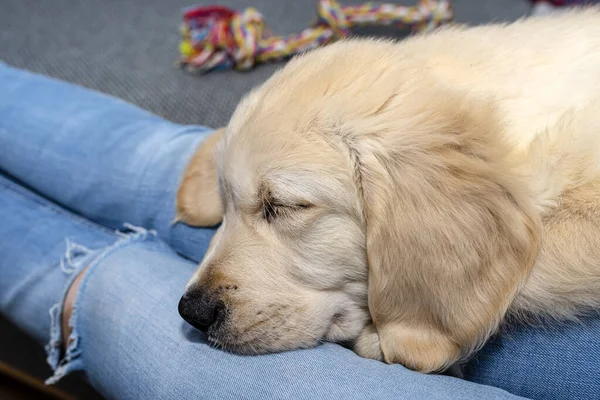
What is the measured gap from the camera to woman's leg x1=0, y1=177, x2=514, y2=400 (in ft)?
3.21

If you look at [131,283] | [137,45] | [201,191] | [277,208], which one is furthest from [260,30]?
[277,208]

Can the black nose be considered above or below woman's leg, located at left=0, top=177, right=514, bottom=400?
above

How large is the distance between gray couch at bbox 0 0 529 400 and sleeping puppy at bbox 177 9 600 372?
37.2 inches

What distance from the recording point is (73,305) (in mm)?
1335

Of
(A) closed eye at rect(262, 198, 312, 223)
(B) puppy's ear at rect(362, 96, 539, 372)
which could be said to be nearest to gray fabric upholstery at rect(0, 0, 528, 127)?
(A) closed eye at rect(262, 198, 312, 223)

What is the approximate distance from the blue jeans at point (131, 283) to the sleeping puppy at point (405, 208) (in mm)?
60

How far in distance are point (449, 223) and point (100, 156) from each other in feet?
3.44

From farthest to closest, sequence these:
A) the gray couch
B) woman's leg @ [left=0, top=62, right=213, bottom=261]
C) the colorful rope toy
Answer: the colorful rope toy → the gray couch → woman's leg @ [left=0, top=62, right=213, bottom=261]

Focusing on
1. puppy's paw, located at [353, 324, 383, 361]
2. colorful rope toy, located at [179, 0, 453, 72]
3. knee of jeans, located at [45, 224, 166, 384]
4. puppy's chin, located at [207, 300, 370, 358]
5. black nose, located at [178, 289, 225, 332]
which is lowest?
knee of jeans, located at [45, 224, 166, 384]

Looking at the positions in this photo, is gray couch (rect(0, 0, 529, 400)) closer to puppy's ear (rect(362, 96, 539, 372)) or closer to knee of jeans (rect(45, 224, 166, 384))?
knee of jeans (rect(45, 224, 166, 384))

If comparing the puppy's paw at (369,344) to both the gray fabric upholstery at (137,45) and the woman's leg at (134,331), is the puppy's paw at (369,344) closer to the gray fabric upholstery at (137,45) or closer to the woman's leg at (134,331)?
the woman's leg at (134,331)

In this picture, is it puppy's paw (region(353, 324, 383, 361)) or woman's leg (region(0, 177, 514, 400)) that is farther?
puppy's paw (region(353, 324, 383, 361))

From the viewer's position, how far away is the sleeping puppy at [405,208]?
0.96 m

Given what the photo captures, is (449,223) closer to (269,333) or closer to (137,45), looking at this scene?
(269,333)
